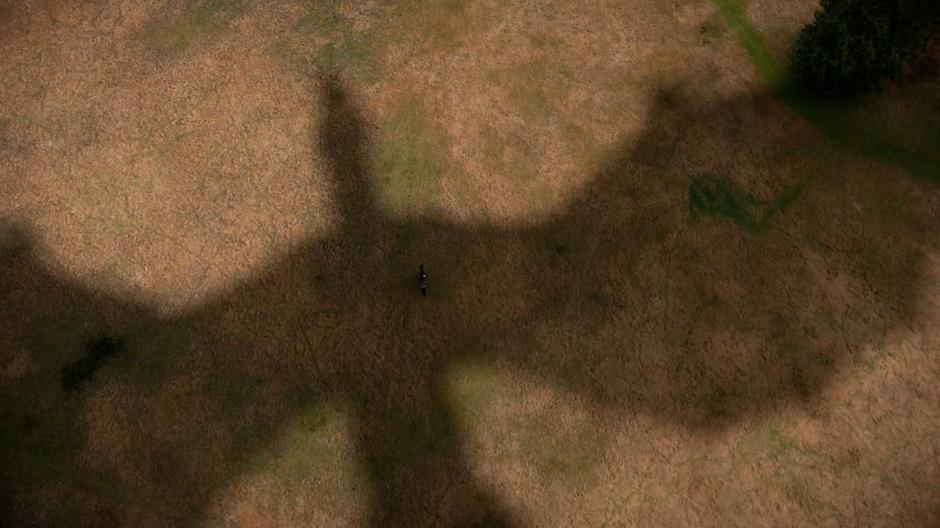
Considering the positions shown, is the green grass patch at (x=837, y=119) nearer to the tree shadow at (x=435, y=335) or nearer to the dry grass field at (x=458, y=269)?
the dry grass field at (x=458, y=269)

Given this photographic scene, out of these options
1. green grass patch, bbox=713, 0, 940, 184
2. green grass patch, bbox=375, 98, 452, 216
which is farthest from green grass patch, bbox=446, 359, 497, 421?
green grass patch, bbox=713, 0, 940, 184

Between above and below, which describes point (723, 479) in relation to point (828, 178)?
below

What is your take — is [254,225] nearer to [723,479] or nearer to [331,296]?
[331,296]

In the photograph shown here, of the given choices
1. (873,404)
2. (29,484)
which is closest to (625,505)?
(873,404)

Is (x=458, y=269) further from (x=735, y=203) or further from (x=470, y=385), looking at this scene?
(x=735, y=203)

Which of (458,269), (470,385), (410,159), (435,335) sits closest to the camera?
(470,385)

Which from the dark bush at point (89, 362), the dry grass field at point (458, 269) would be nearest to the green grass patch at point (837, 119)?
the dry grass field at point (458, 269)

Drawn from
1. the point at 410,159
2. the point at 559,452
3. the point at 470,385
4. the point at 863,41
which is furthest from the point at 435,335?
the point at 863,41
